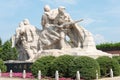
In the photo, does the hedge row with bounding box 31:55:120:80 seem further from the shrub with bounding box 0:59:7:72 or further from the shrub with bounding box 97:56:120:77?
the shrub with bounding box 0:59:7:72

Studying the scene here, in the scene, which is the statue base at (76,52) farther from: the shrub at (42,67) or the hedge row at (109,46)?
the hedge row at (109,46)

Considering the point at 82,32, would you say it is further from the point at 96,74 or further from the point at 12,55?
the point at 12,55

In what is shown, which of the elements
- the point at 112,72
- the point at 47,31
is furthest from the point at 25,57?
the point at 112,72

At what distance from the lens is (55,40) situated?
22188mm

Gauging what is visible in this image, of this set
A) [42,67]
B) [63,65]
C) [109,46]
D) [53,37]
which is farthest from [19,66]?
[109,46]

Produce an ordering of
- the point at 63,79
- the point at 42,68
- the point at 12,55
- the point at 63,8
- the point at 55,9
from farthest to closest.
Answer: the point at 12,55 → the point at 55,9 → the point at 63,8 → the point at 42,68 → the point at 63,79

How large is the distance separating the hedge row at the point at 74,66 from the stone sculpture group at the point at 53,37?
2.51 metres

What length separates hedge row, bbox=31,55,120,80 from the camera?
1569cm

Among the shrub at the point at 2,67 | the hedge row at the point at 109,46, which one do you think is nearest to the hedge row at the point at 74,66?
the shrub at the point at 2,67

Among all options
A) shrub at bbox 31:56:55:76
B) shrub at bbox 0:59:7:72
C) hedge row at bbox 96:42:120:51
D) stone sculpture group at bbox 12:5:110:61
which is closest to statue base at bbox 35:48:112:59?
stone sculpture group at bbox 12:5:110:61

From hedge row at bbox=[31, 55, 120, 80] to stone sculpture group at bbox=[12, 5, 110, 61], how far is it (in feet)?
8.23

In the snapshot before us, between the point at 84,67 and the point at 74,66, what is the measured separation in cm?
53

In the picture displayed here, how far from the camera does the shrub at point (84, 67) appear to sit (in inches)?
612

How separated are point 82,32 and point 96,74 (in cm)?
648
